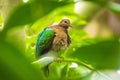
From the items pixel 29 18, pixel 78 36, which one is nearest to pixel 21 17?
pixel 29 18

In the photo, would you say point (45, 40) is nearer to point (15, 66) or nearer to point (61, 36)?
point (61, 36)

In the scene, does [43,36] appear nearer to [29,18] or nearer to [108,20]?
[108,20]

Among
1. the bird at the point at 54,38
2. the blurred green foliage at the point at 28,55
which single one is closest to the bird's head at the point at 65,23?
the bird at the point at 54,38

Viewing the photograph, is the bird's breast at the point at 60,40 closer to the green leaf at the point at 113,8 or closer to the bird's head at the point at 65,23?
the bird's head at the point at 65,23

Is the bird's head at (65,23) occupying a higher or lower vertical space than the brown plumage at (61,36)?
higher

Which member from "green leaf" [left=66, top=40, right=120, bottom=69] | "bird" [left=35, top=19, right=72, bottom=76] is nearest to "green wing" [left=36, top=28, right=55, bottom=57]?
"bird" [left=35, top=19, right=72, bottom=76]

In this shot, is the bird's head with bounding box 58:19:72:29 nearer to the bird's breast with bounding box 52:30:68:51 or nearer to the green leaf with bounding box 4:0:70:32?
the bird's breast with bounding box 52:30:68:51

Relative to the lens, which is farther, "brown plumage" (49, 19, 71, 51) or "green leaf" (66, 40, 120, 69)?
"brown plumage" (49, 19, 71, 51)
